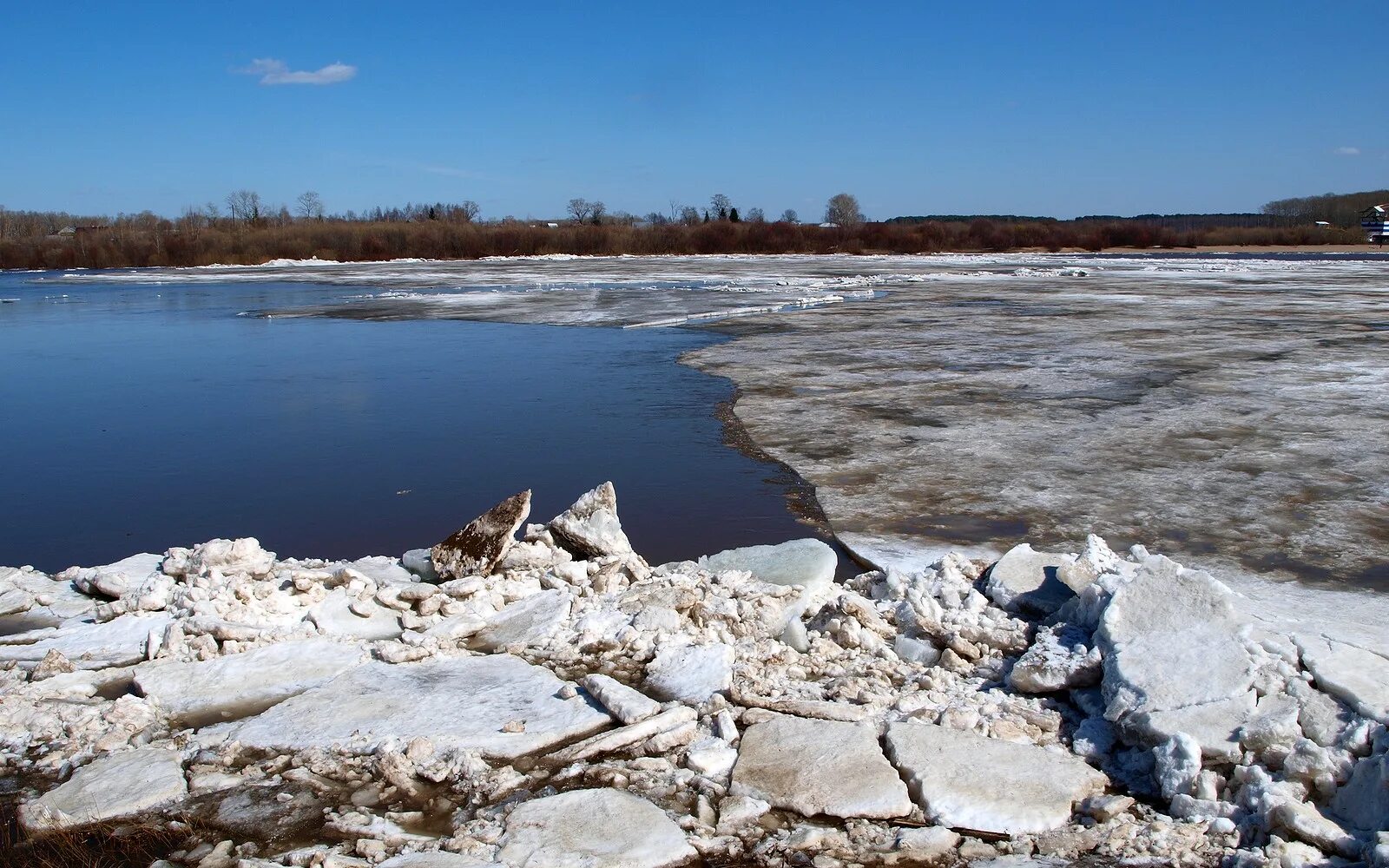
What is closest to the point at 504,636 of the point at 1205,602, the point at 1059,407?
the point at 1205,602

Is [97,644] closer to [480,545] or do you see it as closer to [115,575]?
[115,575]

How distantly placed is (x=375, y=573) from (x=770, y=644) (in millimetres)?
2153

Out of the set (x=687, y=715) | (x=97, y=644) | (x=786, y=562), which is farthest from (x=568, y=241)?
(x=687, y=715)

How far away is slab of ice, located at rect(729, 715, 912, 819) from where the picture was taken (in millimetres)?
3164

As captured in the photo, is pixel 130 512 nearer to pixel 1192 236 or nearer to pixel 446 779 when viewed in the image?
pixel 446 779

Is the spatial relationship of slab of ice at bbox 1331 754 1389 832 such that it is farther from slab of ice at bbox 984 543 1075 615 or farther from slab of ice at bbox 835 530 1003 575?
slab of ice at bbox 835 530 1003 575

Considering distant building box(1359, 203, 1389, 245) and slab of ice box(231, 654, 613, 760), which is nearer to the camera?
slab of ice box(231, 654, 613, 760)

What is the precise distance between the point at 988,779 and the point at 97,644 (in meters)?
3.75

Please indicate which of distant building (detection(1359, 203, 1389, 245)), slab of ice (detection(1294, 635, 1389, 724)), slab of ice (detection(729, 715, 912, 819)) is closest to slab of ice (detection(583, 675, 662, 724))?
slab of ice (detection(729, 715, 912, 819))

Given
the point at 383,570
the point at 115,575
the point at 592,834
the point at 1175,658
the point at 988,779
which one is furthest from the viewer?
the point at 383,570

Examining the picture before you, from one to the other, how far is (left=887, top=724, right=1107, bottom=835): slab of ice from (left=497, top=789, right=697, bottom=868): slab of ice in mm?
796

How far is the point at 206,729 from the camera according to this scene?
3.73 meters

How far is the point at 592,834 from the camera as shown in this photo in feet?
9.91

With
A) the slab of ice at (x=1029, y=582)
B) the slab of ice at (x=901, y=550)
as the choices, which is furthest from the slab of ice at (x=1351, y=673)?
the slab of ice at (x=901, y=550)
